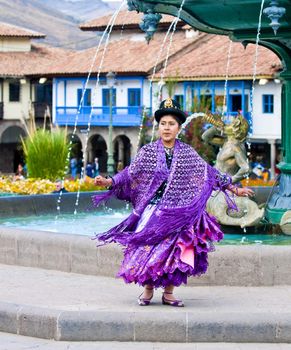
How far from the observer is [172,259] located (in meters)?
9.34

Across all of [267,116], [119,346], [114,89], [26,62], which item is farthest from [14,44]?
[119,346]

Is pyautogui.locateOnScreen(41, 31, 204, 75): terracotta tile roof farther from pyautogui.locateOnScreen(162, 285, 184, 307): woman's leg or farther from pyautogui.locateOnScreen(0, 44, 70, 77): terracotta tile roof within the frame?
pyautogui.locateOnScreen(162, 285, 184, 307): woman's leg

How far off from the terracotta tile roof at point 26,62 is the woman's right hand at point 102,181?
5720 cm

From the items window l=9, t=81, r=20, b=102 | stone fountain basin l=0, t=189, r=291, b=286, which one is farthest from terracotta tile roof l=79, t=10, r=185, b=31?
stone fountain basin l=0, t=189, r=291, b=286

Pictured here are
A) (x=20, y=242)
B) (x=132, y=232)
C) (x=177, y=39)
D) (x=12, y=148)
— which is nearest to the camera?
(x=132, y=232)

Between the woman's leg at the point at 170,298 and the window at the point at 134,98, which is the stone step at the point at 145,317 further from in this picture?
the window at the point at 134,98

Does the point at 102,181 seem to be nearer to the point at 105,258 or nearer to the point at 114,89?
the point at 105,258

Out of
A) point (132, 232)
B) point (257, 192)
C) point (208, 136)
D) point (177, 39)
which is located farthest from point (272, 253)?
point (177, 39)

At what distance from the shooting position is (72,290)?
10.3m

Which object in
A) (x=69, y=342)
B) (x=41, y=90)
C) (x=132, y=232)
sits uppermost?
(x=41, y=90)

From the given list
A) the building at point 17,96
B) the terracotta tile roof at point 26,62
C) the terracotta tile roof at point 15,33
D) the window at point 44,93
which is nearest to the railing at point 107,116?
the building at point 17,96

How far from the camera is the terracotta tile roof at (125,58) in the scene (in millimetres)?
60625

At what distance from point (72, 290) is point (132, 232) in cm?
94

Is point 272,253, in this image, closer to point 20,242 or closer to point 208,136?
point 20,242
